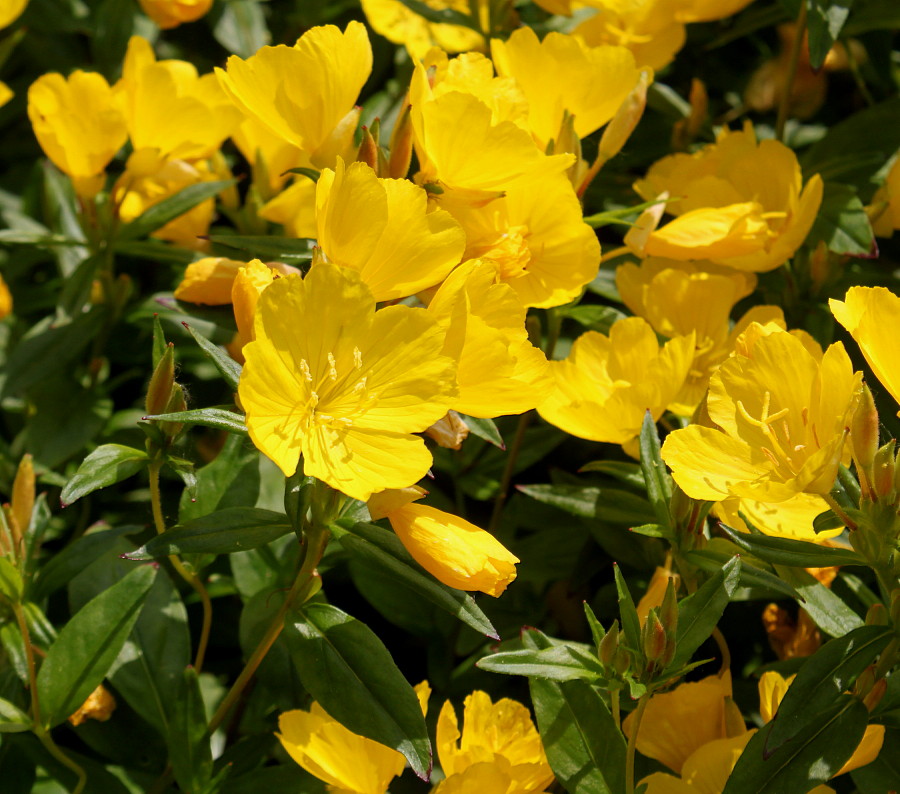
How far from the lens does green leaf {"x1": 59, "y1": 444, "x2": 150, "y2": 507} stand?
1097 mm

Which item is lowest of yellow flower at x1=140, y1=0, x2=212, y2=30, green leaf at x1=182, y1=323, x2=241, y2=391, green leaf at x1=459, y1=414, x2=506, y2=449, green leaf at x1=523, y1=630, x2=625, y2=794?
green leaf at x1=523, y1=630, x2=625, y2=794

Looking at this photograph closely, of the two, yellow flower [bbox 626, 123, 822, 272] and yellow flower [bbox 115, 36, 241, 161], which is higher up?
yellow flower [bbox 115, 36, 241, 161]

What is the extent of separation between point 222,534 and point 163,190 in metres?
0.97

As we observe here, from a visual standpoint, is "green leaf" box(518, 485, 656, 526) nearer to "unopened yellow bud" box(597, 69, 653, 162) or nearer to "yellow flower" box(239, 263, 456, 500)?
"yellow flower" box(239, 263, 456, 500)

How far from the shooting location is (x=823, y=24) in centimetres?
176

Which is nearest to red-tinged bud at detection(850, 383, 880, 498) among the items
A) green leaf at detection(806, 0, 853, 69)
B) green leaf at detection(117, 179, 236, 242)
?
green leaf at detection(806, 0, 853, 69)

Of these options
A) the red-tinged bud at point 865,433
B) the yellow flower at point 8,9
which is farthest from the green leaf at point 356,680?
the yellow flower at point 8,9

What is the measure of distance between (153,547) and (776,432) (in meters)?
0.75

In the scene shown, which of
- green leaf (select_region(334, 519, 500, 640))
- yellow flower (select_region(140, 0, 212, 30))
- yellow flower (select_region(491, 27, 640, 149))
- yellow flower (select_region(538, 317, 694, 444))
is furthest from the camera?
yellow flower (select_region(140, 0, 212, 30))

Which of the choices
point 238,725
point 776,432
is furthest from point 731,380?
point 238,725

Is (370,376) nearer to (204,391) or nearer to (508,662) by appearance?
(508,662)

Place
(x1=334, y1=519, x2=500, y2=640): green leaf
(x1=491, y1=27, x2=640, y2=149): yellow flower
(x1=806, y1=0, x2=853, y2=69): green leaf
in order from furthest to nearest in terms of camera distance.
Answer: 1. (x1=806, y1=0, x2=853, y2=69): green leaf
2. (x1=491, y1=27, x2=640, y2=149): yellow flower
3. (x1=334, y1=519, x2=500, y2=640): green leaf

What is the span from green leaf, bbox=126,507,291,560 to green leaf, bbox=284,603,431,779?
13 centimetres

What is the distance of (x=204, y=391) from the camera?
5.96 ft
